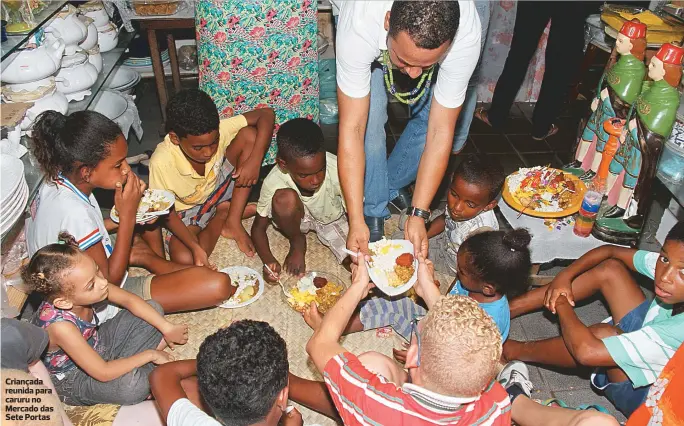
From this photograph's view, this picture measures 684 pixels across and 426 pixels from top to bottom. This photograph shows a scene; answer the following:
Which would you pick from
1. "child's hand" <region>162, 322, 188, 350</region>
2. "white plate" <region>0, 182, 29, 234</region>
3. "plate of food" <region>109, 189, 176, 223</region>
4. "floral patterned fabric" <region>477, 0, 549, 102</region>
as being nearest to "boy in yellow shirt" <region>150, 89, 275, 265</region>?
"plate of food" <region>109, 189, 176, 223</region>

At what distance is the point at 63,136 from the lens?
2.03m

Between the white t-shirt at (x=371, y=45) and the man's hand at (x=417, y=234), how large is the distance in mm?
540

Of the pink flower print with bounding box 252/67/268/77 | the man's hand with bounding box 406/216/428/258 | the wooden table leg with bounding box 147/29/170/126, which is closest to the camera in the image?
the man's hand with bounding box 406/216/428/258

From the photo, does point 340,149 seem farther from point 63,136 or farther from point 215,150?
point 63,136

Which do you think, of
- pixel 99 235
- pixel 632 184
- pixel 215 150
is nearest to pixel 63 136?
pixel 99 235

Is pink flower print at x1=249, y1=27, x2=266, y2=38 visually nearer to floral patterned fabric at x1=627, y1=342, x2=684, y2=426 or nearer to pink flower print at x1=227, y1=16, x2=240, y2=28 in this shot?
pink flower print at x1=227, y1=16, x2=240, y2=28

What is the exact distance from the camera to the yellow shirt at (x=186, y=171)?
8.46 ft

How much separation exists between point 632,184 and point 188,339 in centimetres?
218

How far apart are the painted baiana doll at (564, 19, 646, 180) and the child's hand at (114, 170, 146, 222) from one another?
7.68ft

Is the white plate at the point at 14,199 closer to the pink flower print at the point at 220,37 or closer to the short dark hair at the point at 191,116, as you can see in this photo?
the short dark hair at the point at 191,116

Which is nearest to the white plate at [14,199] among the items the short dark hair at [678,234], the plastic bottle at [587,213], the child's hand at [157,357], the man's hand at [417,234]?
the child's hand at [157,357]

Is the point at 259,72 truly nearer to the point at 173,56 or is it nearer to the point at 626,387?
the point at 173,56

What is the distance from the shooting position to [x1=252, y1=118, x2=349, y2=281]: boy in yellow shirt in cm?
248

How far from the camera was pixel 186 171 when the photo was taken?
2.62m
